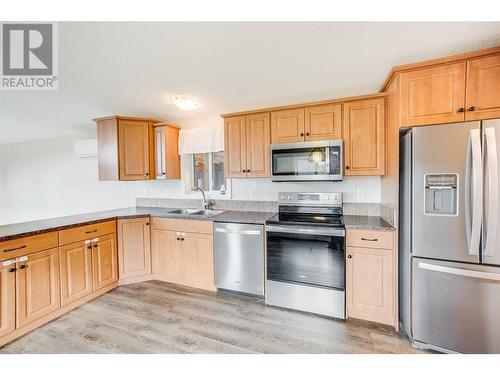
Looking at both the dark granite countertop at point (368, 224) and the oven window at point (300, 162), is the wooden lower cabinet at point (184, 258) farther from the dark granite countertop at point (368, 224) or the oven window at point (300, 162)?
the dark granite countertop at point (368, 224)

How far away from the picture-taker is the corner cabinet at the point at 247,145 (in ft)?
8.66

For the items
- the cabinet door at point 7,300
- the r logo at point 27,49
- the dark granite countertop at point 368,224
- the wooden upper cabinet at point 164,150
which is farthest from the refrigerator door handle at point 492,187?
the cabinet door at point 7,300

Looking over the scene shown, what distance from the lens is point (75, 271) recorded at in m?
2.30

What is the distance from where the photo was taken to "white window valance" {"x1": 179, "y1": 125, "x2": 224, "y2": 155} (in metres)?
3.16

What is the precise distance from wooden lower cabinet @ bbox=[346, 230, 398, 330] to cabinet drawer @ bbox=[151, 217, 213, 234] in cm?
155

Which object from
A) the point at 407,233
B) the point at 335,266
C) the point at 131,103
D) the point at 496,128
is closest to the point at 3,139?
the point at 131,103

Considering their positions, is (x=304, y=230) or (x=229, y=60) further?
(x=304, y=230)

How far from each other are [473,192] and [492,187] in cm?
10

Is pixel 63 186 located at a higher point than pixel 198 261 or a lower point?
higher

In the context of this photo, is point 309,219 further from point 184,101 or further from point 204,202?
point 184,101

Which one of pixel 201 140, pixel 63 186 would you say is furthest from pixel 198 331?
pixel 63 186

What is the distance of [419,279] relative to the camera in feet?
5.68

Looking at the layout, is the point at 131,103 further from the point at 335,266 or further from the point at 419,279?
the point at 419,279

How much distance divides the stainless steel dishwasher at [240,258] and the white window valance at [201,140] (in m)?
1.22
